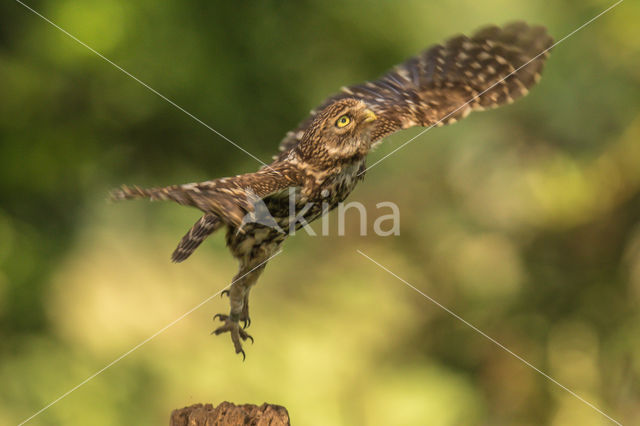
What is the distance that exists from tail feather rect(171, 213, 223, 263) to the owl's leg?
0.29m

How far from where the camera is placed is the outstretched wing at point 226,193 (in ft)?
8.98

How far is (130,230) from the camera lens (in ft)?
24.7

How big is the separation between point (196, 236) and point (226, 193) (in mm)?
603

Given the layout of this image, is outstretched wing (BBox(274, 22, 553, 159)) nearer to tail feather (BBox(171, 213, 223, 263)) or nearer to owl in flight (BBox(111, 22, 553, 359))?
owl in flight (BBox(111, 22, 553, 359))

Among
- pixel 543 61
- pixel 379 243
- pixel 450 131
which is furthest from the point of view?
pixel 379 243

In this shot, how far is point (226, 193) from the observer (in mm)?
2967

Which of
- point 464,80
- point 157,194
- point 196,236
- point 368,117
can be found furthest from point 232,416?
point 464,80

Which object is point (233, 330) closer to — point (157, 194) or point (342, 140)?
point (342, 140)

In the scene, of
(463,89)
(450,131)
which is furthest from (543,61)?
(450,131)

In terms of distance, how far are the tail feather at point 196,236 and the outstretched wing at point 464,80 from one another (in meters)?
0.65

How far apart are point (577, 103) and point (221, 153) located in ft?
11.4

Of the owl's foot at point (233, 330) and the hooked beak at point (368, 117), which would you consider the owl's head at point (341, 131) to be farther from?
the owl's foot at point (233, 330)

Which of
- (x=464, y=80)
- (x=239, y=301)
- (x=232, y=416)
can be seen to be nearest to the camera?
(x=232, y=416)

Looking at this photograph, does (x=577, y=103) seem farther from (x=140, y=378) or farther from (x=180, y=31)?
(x=140, y=378)
